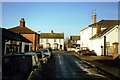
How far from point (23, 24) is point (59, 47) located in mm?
35929

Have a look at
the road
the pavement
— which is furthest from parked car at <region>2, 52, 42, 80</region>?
the pavement

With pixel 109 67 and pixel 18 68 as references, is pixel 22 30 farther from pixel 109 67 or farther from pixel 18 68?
pixel 18 68

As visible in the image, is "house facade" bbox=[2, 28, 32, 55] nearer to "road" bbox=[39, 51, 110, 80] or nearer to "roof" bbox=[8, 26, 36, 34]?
"road" bbox=[39, 51, 110, 80]

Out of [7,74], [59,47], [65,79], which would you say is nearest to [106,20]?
[59,47]

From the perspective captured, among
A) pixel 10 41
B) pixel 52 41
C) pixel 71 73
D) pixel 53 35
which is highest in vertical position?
pixel 53 35

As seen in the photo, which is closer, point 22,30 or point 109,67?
point 109,67

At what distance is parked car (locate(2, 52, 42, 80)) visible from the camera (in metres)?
9.83

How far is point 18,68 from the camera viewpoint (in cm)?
1088

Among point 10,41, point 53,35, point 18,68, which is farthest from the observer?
point 53,35

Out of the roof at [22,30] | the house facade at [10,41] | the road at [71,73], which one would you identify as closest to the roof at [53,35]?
the roof at [22,30]

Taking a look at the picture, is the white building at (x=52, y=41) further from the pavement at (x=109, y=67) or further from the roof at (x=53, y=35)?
the pavement at (x=109, y=67)

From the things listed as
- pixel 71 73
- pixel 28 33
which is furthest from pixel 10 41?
pixel 28 33

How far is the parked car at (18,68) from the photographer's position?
387 inches

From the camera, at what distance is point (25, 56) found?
11.8 m
